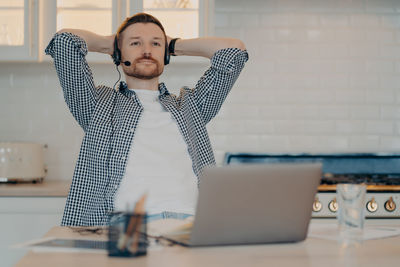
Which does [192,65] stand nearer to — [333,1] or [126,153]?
[333,1]

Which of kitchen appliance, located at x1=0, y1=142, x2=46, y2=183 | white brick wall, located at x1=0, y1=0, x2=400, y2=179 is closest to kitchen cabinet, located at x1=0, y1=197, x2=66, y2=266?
kitchen appliance, located at x1=0, y1=142, x2=46, y2=183

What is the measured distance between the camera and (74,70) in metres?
1.89

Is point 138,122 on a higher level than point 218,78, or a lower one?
lower

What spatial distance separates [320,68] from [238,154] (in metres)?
0.67

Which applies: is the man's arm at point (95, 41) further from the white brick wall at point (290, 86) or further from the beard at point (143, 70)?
the white brick wall at point (290, 86)

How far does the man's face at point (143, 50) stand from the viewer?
2008 mm

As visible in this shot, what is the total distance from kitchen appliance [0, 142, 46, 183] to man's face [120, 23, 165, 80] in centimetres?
88

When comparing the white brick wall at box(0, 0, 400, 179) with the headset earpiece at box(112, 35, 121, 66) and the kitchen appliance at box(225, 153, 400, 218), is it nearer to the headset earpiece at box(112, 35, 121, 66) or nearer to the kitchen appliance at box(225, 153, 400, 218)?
the kitchen appliance at box(225, 153, 400, 218)

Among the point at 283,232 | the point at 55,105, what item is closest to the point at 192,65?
the point at 55,105

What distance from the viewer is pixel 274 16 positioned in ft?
9.91

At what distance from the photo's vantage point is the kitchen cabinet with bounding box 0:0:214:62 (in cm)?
264

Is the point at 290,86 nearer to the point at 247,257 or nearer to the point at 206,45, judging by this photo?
the point at 206,45

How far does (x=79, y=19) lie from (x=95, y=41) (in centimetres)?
69

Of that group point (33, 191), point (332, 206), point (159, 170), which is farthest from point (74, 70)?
point (332, 206)
